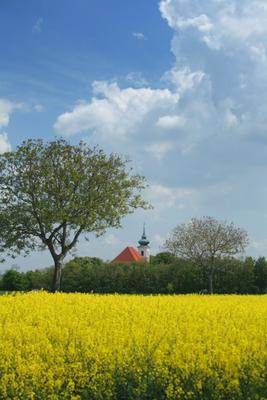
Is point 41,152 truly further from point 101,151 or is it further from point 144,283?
point 144,283

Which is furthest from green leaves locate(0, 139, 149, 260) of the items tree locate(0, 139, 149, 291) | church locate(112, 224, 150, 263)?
church locate(112, 224, 150, 263)

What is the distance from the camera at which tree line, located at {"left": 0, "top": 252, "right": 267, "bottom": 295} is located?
5816cm

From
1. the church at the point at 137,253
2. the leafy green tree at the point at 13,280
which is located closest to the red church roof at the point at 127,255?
the church at the point at 137,253

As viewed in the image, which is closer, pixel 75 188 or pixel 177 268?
pixel 75 188

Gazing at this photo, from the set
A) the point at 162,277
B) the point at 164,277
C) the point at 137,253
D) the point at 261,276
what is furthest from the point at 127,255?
the point at 261,276

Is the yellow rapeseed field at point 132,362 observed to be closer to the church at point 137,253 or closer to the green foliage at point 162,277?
the green foliage at point 162,277

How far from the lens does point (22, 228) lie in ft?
120

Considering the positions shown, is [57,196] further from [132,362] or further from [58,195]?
[132,362]

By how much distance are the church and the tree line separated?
36.6 meters

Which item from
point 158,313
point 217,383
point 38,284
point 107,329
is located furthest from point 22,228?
point 38,284

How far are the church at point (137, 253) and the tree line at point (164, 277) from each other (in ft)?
120

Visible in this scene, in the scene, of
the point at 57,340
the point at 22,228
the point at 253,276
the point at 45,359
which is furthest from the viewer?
the point at 253,276

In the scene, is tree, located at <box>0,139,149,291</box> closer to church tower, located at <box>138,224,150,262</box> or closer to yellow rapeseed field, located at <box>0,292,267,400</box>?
yellow rapeseed field, located at <box>0,292,267,400</box>

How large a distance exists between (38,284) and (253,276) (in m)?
33.0
